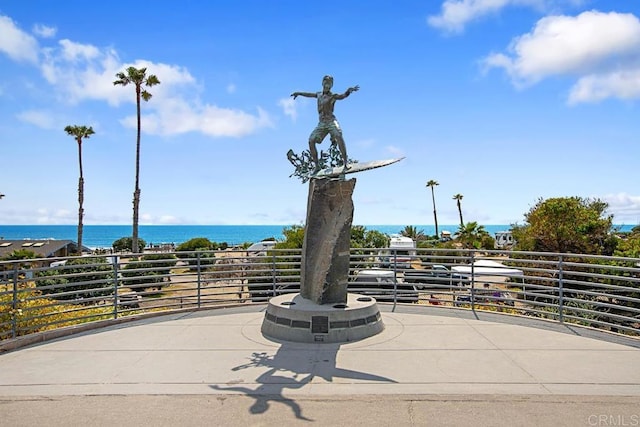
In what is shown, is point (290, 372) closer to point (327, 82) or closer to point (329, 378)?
point (329, 378)

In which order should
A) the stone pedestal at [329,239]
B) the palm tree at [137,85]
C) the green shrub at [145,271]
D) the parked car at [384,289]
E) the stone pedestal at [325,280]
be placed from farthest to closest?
the palm tree at [137,85] → the parked car at [384,289] → the stone pedestal at [329,239] → the green shrub at [145,271] → the stone pedestal at [325,280]

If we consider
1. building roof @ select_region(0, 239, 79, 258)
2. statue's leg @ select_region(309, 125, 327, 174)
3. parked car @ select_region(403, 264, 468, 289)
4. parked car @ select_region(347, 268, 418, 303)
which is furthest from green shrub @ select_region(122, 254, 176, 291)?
building roof @ select_region(0, 239, 79, 258)

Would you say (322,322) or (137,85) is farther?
(137,85)

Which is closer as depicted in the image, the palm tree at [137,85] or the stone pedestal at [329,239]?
the stone pedestal at [329,239]

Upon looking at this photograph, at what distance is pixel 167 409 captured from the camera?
5129 mm

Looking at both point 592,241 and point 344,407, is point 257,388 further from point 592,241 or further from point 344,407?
point 592,241

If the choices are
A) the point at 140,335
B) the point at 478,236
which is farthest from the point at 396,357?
the point at 478,236

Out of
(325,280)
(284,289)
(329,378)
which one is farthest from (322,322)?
(284,289)

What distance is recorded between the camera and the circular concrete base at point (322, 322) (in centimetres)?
803

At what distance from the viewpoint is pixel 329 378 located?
6.08 meters

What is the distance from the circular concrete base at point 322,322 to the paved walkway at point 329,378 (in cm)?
22

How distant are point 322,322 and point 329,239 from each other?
1544 millimetres

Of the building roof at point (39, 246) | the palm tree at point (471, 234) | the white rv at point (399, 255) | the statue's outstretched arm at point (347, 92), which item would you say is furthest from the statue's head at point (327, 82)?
the building roof at point (39, 246)

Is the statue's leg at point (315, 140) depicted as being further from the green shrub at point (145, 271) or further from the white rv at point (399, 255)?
the green shrub at point (145, 271)
